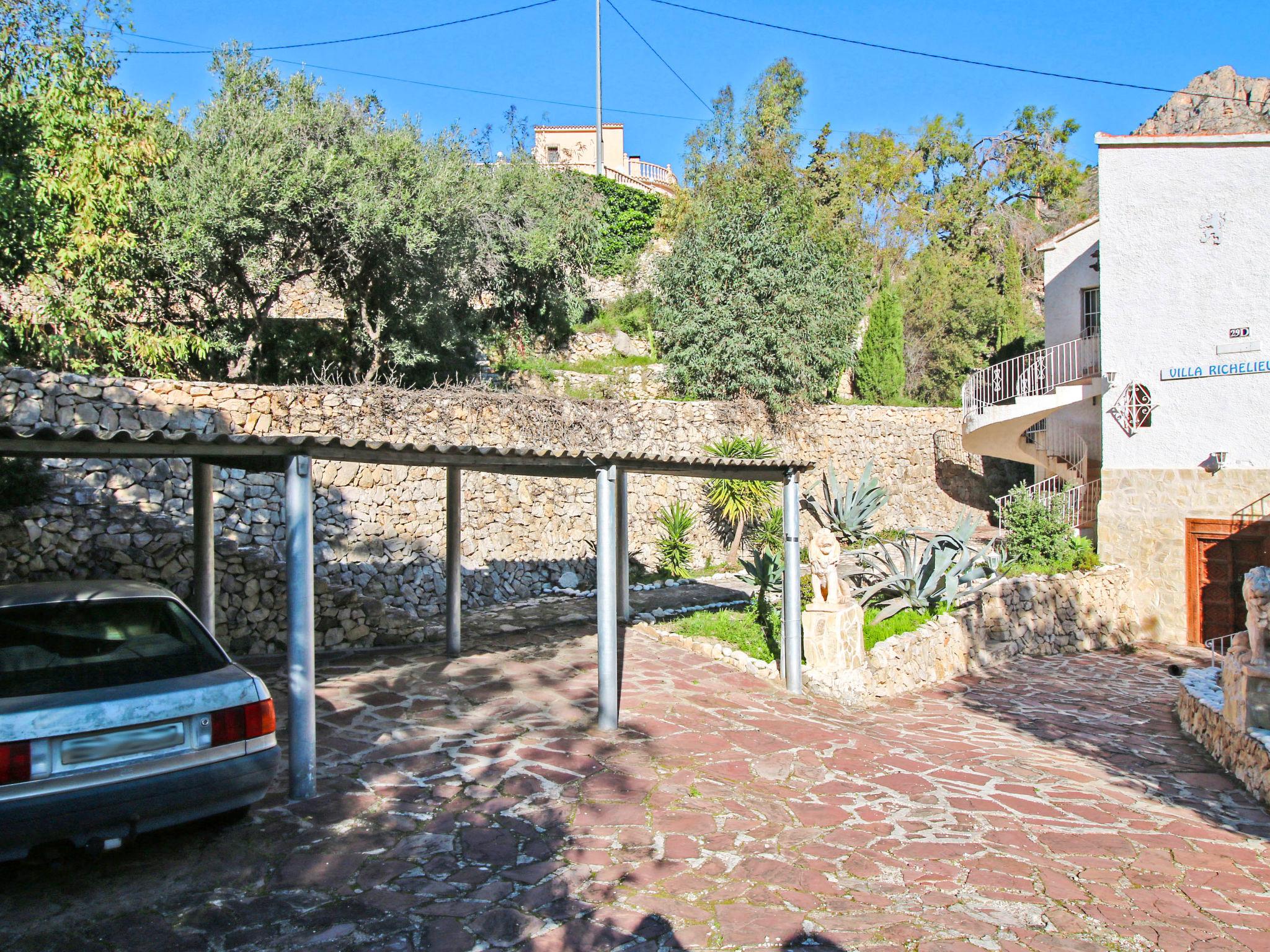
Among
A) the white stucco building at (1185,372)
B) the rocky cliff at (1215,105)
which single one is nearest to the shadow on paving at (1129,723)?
the white stucco building at (1185,372)

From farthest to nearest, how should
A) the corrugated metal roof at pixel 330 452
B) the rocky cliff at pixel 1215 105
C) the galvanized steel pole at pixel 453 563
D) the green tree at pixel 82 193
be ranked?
the rocky cliff at pixel 1215 105
the green tree at pixel 82 193
the galvanized steel pole at pixel 453 563
the corrugated metal roof at pixel 330 452

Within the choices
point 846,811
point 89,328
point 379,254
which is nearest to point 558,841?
point 846,811

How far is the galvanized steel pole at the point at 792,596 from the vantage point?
336 inches

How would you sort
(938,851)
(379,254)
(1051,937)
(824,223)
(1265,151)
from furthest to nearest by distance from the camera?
(824,223) < (379,254) < (1265,151) < (938,851) < (1051,937)

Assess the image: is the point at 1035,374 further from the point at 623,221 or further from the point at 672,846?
the point at 672,846

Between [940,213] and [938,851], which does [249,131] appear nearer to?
[938,851]

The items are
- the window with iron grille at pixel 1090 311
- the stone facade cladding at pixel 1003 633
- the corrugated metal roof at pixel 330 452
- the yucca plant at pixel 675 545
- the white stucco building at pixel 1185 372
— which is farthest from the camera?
the window with iron grille at pixel 1090 311

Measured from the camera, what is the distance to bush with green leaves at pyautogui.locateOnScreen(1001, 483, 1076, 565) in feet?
50.2

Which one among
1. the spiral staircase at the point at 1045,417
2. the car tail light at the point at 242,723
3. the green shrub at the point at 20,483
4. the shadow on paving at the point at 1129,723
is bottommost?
the shadow on paving at the point at 1129,723

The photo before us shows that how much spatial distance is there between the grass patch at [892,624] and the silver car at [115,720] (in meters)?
7.54

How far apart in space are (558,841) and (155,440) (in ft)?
10.5

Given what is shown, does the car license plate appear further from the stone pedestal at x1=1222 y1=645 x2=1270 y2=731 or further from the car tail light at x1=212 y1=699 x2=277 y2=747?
the stone pedestal at x1=1222 y1=645 x2=1270 y2=731

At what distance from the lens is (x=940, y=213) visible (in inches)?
1192

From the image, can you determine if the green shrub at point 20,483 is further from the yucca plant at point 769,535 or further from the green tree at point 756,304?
the green tree at point 756,304
